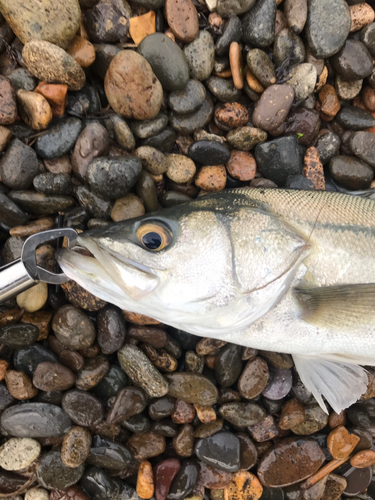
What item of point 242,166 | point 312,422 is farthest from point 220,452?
point 242,166

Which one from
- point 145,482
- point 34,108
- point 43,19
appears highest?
point 43,19

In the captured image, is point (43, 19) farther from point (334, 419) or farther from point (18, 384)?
point (334, 419)

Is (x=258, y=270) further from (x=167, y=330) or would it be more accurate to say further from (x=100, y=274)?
(x=167, y=330)

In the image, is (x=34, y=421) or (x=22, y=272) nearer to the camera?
(x=22, y=272)

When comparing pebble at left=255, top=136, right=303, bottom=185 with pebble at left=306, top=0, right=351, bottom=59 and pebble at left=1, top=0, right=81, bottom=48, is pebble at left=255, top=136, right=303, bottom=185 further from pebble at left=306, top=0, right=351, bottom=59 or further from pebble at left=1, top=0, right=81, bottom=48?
pebble at left=1, top=0, right=81, bottom=48

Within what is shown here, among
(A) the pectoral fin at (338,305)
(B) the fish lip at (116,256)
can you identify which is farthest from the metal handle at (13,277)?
(A) the pectoral fin at (338,305)

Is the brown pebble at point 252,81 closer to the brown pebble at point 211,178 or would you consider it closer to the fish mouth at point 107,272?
the brown pebble at point 211,178
